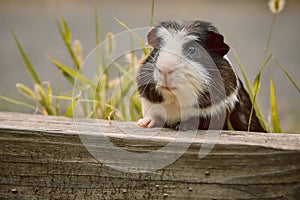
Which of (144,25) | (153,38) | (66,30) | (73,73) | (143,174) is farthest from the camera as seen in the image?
(144,25)

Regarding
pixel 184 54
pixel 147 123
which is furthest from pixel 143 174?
pixel 184 54

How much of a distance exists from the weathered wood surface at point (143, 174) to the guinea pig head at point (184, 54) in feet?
0.62

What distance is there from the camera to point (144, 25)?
23.0 ft

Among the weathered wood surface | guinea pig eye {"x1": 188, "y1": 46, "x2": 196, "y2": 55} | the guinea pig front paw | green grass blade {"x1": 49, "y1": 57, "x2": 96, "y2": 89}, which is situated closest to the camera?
the weathered wood surface

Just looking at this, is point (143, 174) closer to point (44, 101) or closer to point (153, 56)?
point (153, 56)

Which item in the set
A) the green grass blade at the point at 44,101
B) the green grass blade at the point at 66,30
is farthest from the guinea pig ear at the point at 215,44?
Result: the green grass blade at the point at 44,101

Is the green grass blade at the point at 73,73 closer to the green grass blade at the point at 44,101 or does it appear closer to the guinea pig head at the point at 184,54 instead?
the green grass blade at the point at 44,101

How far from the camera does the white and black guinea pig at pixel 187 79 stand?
1.95 metres

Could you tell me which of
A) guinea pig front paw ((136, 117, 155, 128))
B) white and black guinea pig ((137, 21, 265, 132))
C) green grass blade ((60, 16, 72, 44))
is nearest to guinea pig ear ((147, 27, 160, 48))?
white and black guinea pig ((137, 21, 265, 132))

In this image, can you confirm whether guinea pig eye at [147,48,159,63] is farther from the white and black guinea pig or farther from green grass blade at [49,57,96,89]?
green grass blade at [49,57,96,89]

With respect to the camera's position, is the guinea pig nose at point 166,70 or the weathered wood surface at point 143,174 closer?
the weathered wood surface at point 143,174

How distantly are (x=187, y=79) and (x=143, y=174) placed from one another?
1.25ft

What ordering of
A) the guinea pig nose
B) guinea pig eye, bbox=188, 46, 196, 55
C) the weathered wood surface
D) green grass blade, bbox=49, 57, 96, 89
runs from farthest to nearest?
green grass blade, bbox=49, 57, 96, 89
guinea pig eye, bbox=188, 46, 196, 55
the guinea pig nose
the weathered wood surface

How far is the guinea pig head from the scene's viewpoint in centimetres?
193
